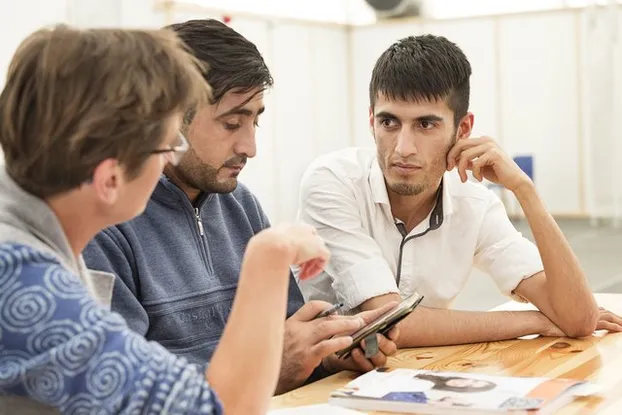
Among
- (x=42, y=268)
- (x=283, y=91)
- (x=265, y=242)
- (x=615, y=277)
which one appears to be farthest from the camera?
(x=283, y=91)

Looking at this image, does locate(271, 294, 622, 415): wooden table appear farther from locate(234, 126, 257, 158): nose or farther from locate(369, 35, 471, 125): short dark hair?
locate(369, 35, 471, 125): short dark hair

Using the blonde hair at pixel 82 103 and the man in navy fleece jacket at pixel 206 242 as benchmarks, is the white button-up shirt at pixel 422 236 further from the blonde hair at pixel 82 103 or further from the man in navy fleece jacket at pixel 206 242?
the blonde hair at pixel 82 103

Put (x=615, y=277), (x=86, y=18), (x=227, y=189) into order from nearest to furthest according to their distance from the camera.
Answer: (x=227, y=189), (x=615, y=277), (x=86, y=18)

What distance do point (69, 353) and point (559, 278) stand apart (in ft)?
5.59

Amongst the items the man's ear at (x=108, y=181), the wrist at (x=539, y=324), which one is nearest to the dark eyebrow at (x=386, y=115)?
the wrist at (x=539, y=324)

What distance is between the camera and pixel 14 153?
136 cm

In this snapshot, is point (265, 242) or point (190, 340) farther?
point (190, 340)

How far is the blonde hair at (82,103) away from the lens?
1.30 m

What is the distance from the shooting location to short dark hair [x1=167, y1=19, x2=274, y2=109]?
88.3 inches

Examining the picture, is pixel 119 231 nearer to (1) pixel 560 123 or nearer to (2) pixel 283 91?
(2) pixel 283 91

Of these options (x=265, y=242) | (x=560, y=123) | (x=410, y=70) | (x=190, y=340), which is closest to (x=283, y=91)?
(x=560, y=123)

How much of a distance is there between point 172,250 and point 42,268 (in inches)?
35.1

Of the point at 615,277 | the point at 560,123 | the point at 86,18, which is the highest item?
the point at 86,18

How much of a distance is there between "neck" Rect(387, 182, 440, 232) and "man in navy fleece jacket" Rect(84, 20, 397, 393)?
0.60 metres
